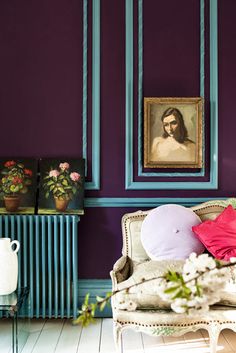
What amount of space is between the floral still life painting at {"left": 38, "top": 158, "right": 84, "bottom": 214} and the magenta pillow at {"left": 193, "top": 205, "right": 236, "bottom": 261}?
2.97ft

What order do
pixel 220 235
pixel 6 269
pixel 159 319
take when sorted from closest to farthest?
pixel 159 319 → pixel 6 269 → pixel 220 235

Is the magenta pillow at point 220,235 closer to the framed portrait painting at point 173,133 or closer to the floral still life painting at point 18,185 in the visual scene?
the framed portrait painting at point 173,133

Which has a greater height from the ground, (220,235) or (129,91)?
(129,91)

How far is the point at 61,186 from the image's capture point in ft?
11.8

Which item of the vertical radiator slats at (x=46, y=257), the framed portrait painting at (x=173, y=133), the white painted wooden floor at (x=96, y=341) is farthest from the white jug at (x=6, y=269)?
the framed portrait painting at (x=173, y=133)

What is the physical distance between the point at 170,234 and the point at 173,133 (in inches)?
32.5

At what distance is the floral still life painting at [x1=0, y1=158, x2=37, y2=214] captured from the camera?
3.58 metres

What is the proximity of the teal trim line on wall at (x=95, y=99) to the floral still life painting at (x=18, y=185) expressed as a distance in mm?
416

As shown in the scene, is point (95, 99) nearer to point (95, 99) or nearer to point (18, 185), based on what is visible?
point (95, 99)

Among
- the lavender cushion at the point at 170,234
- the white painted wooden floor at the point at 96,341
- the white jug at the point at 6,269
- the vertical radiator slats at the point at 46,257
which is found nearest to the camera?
the white jug at the point at 6,269

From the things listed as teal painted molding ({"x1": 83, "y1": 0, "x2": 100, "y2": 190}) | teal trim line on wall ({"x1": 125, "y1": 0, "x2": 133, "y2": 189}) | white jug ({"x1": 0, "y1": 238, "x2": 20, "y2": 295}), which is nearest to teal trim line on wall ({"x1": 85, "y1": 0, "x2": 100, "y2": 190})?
teal painted molding ({"x1": 83, "y1": 0, "x2": 100, "y2": 190})

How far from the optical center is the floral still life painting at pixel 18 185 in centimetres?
358

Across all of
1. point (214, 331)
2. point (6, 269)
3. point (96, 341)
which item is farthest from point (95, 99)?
point (214, 331)

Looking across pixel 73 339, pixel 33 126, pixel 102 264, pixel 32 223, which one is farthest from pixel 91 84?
pixel 73 339
